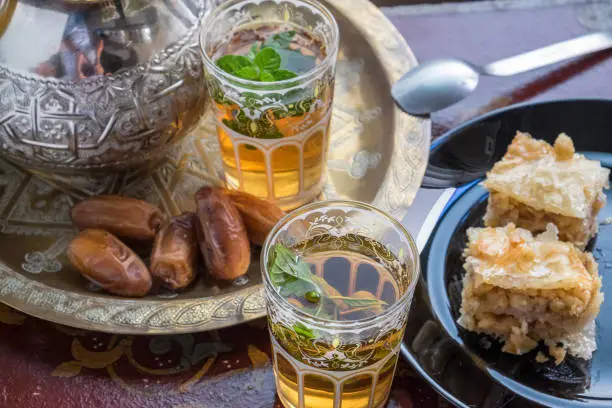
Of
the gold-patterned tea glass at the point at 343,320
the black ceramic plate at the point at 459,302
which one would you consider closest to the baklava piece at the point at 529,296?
the black ceramic plate at the point at 459,302

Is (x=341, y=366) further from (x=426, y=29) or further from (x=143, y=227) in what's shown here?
(x=426, y=29)

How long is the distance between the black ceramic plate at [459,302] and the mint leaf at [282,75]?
233mm

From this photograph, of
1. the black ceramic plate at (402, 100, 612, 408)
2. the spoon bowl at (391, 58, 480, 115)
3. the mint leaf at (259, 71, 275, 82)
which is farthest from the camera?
the spoon bowl at (391, 58, 480, 115)

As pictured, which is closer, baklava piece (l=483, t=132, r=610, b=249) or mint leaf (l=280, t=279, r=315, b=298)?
mint leaf (l=280, t=279, r=315, b=298)

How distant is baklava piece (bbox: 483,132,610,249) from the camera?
964 mm

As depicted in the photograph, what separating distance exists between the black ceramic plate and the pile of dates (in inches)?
8.6

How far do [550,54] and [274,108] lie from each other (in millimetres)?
538

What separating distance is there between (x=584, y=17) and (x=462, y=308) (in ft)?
2.25

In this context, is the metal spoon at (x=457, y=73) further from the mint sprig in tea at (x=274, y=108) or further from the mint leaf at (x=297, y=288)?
the mint leaf at (x=297, y=288)

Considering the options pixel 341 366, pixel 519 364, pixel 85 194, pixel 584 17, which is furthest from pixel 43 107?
pixel 584 17

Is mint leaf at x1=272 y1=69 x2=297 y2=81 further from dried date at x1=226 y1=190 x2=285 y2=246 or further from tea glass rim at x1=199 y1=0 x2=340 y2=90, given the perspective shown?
dried date at x1=226 y1=190 x2=285 y2=246

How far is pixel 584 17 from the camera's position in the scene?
1350mm

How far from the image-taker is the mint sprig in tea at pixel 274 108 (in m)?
0.94

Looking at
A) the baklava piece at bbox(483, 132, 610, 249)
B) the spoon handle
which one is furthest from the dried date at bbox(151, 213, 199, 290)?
the spoon handle
